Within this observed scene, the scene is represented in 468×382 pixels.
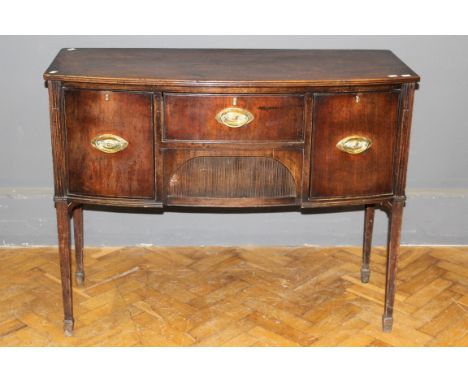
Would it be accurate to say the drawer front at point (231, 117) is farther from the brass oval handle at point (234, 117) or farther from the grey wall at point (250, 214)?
the grey wall at point (250, 214)

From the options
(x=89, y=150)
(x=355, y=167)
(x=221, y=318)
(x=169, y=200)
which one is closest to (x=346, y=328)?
(x=221, y=318)

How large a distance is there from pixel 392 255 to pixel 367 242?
423 millimetres

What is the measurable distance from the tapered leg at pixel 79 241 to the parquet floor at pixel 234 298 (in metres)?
0.06

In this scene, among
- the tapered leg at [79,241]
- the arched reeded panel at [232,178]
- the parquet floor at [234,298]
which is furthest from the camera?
the tapered leg at [79,241]

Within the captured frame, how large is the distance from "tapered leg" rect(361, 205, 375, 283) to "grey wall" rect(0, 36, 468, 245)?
0.27 metres

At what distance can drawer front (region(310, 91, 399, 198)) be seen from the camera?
2564 millimetres

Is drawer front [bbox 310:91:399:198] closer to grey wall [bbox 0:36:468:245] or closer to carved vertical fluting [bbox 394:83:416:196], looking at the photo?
carved vertical fluting [bbox 394:83:416:196]

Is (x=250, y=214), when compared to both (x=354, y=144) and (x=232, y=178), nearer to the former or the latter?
(x=232, y=178)

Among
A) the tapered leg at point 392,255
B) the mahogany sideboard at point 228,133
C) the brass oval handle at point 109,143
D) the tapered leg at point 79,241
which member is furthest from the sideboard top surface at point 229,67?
the tapered leg at point 79,241

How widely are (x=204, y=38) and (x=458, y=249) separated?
1464 mm

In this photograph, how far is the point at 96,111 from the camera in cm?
256

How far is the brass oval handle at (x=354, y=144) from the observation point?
260 cm

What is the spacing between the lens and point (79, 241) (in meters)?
3.18

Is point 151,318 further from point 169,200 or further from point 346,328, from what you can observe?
point 346,328
